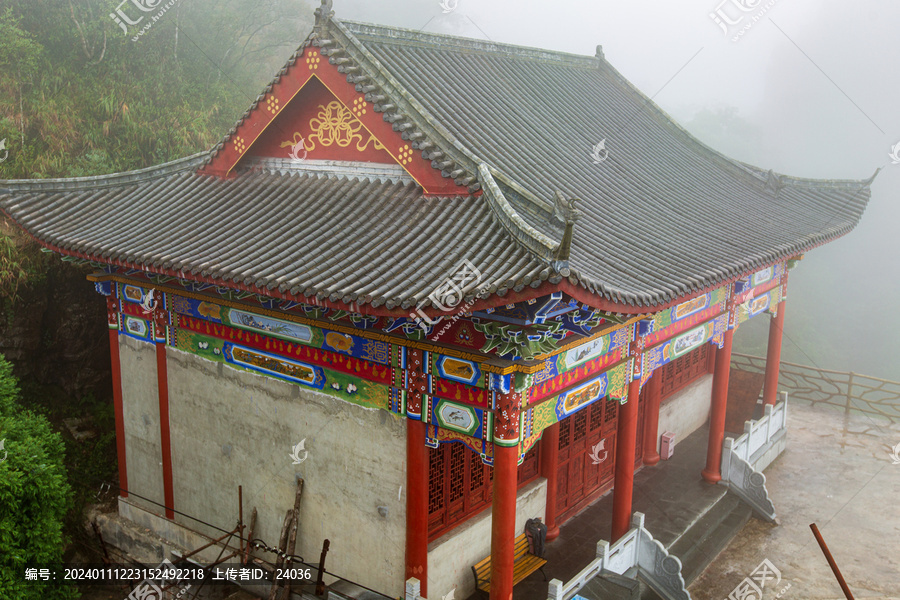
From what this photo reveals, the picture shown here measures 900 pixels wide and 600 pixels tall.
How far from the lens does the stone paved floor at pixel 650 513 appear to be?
1180 centimetres

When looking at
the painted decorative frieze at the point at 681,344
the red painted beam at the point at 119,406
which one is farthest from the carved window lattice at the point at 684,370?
the red painted beam at the point at 119,406

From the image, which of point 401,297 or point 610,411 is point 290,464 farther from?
point 610,411

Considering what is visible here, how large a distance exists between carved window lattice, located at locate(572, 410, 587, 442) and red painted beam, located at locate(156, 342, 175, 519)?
7264mm

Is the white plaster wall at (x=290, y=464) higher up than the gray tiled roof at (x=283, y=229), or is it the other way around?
the gray tiled roof at (x=283, y=229)

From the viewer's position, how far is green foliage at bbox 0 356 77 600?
10172 mm

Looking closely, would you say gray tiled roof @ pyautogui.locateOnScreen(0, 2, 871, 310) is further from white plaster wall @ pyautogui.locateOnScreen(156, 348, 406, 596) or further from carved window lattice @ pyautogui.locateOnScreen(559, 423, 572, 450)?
carved window lattice @ pyautogui.locateOnScreen(559, 423, 572, 450)

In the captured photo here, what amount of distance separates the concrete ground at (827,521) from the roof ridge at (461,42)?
10.5m

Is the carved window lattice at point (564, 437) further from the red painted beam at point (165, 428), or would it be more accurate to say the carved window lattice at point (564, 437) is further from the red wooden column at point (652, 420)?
the red painted beam at point (165, 428)

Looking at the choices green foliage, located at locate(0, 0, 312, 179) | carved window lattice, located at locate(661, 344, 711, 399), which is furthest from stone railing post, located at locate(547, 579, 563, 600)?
green foliage, located at locate(0, 0, 312, 179)

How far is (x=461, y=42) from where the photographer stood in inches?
548

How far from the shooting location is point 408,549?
971cm

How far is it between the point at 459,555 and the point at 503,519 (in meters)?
2.09

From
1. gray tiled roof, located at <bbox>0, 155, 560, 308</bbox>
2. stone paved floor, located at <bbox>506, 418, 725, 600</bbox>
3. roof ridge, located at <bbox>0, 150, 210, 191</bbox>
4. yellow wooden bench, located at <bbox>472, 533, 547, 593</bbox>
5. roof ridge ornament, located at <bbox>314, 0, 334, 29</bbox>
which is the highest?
roof ridge ornament, located at <bbox>314, 0, 334, 29</bbox>

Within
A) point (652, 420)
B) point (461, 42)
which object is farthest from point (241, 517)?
point (461, 42)
